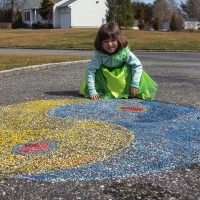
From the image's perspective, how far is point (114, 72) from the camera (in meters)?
5.58

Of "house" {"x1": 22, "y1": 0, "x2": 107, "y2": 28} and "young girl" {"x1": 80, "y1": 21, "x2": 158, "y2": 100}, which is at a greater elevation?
"house" {"x1": 22, "y1": 0, "x2": 107, "y2": 28}

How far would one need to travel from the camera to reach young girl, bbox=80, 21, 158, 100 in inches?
209

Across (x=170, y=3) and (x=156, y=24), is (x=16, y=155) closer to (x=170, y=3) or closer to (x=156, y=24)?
(x=156, y=24)

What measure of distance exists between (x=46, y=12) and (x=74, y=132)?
45718 millimetres

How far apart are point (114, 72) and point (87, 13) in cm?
4175

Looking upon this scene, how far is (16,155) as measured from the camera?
2971 mm

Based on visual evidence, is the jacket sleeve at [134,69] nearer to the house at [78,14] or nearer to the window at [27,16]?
the house at [78,14]

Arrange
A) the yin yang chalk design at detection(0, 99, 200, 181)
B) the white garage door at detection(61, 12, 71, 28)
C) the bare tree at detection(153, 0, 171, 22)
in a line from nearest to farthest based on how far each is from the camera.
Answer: the yin yang chalk design at detection(0, 99, 200, 181) < the white garage door at detection(61, 12, 71, 28) < the bare tree at detection(153, 0, 171, 22)

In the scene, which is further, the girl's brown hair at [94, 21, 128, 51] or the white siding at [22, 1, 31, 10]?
the white siding at [22, 1, 31, 10]

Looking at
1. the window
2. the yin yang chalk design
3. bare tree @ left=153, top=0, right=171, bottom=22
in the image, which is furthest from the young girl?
bare tree @ left=153, top=0, right=171, bottom=22

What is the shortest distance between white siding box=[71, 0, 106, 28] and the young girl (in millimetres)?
40378

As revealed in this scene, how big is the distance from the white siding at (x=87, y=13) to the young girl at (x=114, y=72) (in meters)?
40.4

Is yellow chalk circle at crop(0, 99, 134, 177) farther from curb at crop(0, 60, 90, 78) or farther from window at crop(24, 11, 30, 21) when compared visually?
window at crop(24, 11, 30, 21)

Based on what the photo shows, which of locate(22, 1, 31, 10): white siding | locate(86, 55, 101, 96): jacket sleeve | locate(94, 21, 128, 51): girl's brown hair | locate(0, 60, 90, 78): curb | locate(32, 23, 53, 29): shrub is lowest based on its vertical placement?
locate(0, 60, 90, 78): curb
